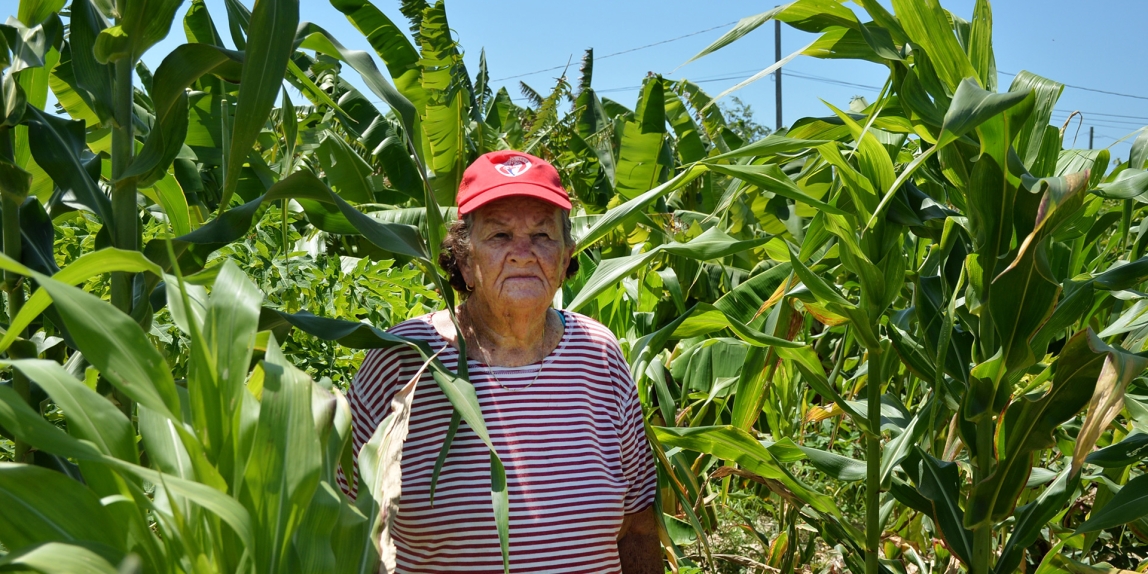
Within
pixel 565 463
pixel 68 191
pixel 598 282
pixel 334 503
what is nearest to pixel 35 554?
pixel 334 503

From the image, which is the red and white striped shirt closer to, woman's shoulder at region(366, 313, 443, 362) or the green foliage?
woman's shoulder at region(366, 313, 443, 362)

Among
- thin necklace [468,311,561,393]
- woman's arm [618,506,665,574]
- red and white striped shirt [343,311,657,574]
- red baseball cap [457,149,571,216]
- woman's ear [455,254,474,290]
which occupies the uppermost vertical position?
red baseball cap [457,149,571,216]

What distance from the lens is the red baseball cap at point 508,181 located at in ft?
5.60

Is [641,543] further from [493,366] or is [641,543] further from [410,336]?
[410,336]

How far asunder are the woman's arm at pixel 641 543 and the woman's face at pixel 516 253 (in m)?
0.49

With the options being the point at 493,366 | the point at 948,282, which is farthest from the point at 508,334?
the point at 948,282

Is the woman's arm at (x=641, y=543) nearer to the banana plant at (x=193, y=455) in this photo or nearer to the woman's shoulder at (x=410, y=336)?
the woman's shoulder at (x=410, y=336)

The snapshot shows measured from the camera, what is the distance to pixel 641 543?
1.88 meters

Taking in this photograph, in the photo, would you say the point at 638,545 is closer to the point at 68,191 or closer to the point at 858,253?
the point at 858,253

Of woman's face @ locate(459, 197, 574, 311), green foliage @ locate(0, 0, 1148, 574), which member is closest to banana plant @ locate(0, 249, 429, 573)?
green foliage @ locate(0, 0, 1148, 574)

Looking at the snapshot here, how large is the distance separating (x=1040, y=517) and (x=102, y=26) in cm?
179

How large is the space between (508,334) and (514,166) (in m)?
0.32

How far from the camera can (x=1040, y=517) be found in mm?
1771

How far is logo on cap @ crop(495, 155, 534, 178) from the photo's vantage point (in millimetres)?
1733
